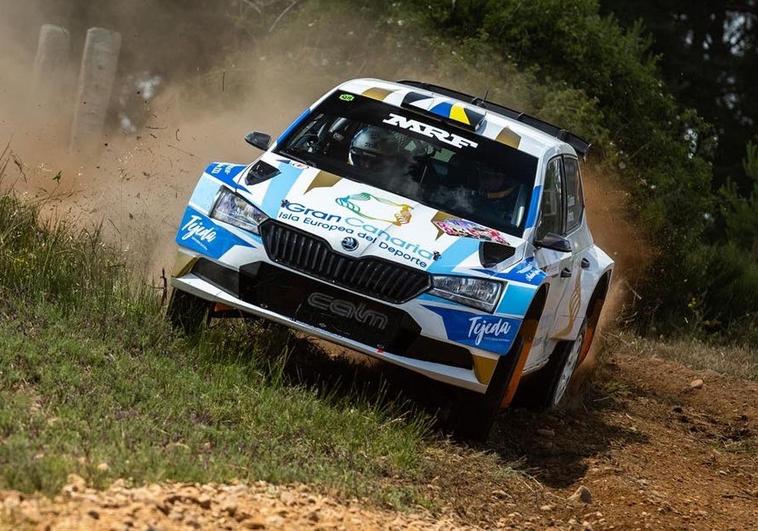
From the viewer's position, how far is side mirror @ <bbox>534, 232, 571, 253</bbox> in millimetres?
9117

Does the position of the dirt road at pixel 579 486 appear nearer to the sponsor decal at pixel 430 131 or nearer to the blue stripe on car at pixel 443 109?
the sponsor decal at pixel 430 131

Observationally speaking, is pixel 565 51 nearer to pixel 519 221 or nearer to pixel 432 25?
pixel 432 25

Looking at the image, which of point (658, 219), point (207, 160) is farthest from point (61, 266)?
point (658, 219)

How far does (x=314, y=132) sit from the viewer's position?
386 inches

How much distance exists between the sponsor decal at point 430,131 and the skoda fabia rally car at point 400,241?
1 centimetres

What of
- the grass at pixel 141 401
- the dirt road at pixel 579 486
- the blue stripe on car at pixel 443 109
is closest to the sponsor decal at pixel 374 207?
the grass at pixel 141 401

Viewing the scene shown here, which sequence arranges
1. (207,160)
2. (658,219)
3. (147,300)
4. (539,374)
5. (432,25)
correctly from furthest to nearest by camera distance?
(432,25), (658,219), (207,160), (539,374), (147,300)

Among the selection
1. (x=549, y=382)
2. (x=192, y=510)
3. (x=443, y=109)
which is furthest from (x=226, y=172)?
(x=192, y=510)

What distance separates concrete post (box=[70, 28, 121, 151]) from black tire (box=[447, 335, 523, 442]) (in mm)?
8968

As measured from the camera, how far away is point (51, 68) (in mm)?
18031

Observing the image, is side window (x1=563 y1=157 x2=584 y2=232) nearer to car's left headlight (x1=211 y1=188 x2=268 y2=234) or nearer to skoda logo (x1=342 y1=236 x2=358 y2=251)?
skoda logo (x1=342 y1=236 x2=358 y2=251)

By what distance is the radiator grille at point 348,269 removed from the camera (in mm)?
8359

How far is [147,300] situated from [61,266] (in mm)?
608

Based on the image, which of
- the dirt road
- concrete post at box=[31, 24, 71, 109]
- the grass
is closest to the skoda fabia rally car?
the grass
